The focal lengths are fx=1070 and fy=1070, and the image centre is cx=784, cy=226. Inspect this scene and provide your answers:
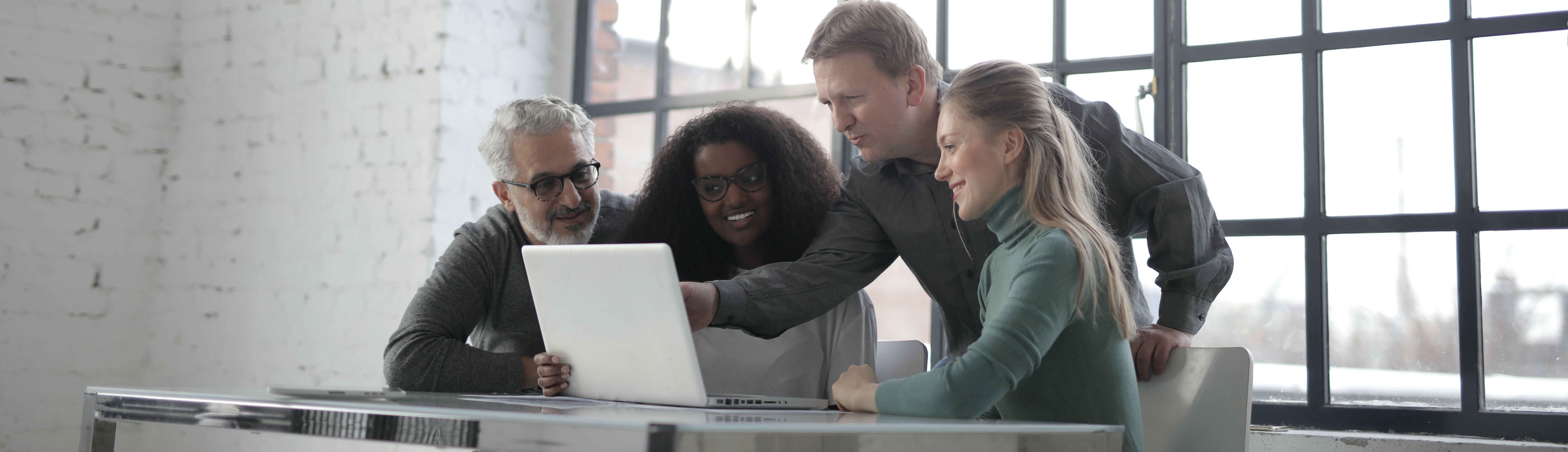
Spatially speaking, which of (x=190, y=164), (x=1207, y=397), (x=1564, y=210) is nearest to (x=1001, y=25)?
(x=1564, y=210)

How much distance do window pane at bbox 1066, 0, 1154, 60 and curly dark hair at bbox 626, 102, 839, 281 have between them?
966 mm

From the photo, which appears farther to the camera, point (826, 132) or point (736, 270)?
point (826, 132)

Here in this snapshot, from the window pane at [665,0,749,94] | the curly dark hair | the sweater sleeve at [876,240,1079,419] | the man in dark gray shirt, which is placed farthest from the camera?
the window pane at [665,0,749,94]

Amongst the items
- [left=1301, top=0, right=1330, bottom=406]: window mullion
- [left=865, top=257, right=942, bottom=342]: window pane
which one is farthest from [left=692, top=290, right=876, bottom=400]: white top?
[left=1301, top=0, right=1330, bottom=406]: window mullion

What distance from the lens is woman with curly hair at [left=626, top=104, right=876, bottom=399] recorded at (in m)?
1.89

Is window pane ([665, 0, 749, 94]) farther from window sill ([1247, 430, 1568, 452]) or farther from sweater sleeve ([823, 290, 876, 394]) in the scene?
window sill ([1247, 430, 1568, 452])

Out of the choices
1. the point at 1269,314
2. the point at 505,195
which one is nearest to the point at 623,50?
the point at 505,195

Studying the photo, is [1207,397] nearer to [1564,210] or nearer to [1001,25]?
[1564,210]

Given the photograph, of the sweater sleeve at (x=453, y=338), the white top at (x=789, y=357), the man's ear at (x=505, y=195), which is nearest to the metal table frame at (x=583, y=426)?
the sweater sleeve at (x=453, y=338)

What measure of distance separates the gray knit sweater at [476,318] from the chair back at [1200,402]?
1.00 meters

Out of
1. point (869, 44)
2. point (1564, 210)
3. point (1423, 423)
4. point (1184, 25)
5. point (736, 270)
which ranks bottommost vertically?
point (1423, 423)

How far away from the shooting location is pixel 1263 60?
2500 millimetres

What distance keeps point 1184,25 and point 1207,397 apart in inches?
51.2

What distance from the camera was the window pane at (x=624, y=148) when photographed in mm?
3416
